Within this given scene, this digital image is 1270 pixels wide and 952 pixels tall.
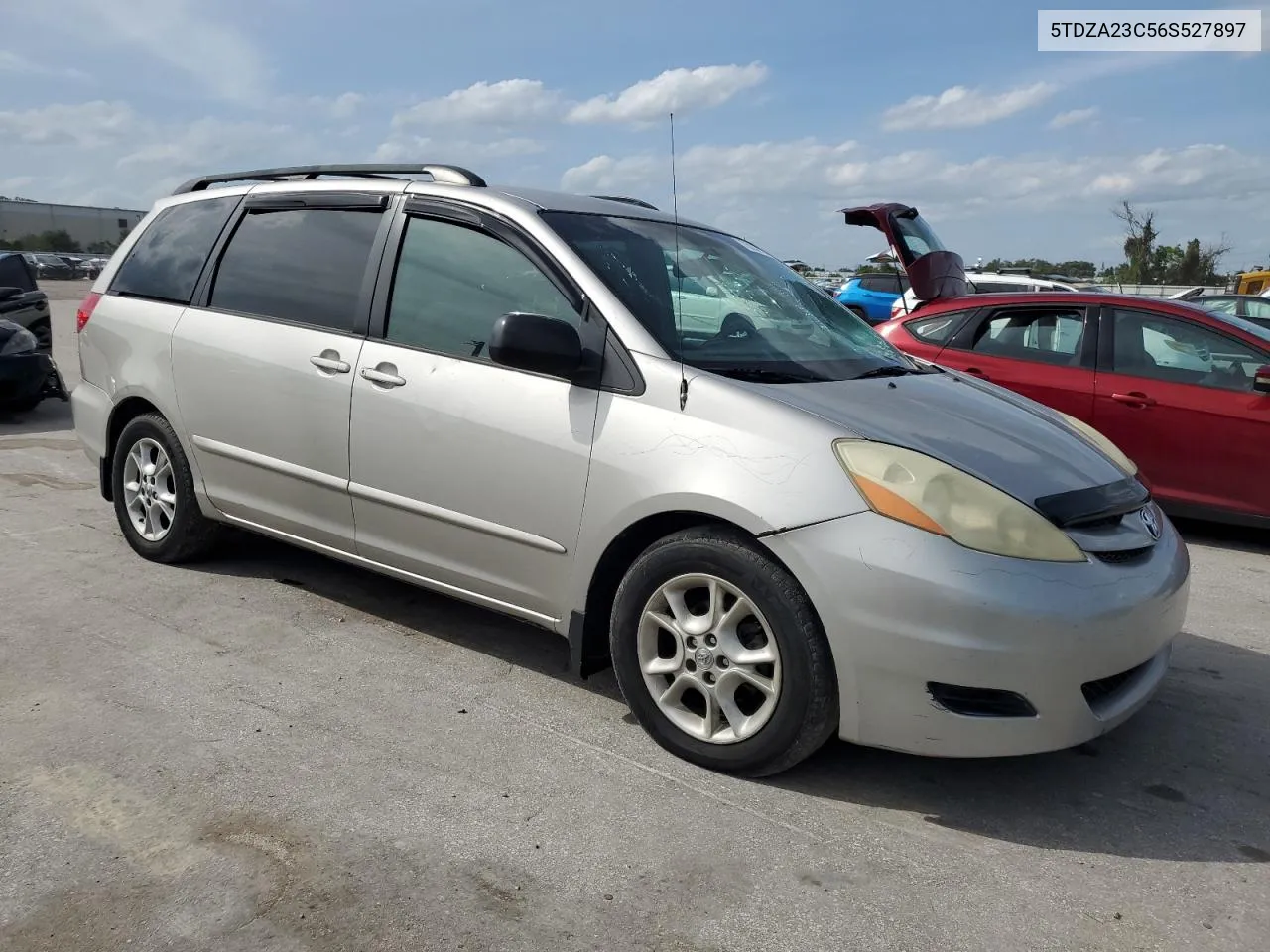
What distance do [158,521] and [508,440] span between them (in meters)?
2.39

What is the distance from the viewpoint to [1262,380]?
6.32 metres

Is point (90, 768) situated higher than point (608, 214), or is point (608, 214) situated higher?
point (608, 214)

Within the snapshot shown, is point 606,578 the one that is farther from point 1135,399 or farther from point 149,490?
point 1135,399

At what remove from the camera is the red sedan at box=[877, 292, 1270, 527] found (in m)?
6.35

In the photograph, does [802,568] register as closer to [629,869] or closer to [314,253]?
[629,869]

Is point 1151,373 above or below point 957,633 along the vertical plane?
above

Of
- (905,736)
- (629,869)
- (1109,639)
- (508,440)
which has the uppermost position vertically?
(508,440)

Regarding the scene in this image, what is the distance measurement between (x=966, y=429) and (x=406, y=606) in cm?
252

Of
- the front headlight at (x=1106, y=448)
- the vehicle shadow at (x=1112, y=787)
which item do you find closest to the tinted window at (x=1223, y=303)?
the front headlight at (x=1106, y=448)

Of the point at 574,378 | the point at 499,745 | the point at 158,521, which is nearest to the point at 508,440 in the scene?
the point at 574,378

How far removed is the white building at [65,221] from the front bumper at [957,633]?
96.9 m

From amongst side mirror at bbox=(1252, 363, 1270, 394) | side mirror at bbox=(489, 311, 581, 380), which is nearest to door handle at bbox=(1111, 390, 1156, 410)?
side mirror at bbox=(1252, 363, 1270, 394)

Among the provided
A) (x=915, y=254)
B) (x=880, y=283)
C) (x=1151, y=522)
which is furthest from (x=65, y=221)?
(x=1151, y=522)

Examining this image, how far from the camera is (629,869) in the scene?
2732 mm
